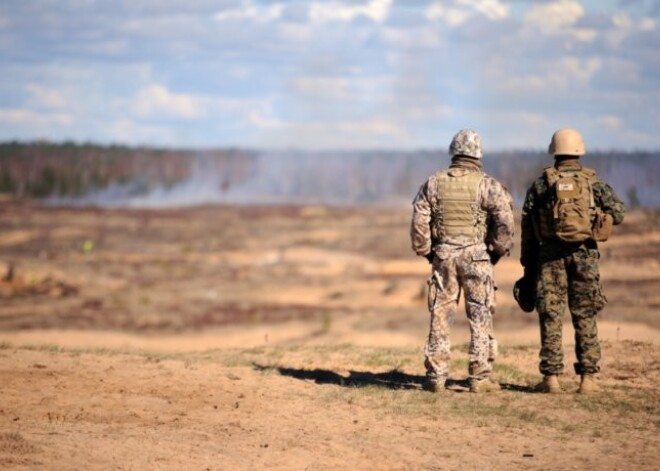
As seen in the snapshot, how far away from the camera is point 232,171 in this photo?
386 feet

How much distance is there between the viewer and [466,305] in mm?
11305

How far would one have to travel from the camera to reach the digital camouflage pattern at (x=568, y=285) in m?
11.0

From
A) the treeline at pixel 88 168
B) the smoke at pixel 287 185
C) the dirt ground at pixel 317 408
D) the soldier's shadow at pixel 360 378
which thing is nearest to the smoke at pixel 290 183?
the smoke at pixel 287 185

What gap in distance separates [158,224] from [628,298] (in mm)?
53799

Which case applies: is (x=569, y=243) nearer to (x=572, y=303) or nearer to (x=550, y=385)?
(x=572, y=303)

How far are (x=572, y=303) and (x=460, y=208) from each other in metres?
1.43

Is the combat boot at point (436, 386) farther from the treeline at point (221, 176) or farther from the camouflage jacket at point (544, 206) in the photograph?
the treeline at point (221, 176)

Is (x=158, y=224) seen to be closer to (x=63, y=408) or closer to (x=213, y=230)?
(x=213, y=230)

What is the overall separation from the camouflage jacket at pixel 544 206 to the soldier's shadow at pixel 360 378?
5.37 ft

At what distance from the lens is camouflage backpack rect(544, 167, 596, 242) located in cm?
1085

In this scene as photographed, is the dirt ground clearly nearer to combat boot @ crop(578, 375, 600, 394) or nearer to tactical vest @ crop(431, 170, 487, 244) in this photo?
combat boot @ crop(578, 375, 600, 394)

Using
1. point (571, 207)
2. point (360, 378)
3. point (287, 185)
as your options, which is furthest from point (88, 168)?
point (571, 207)

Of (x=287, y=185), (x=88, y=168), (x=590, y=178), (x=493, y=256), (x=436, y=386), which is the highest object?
(x=88, y=168)

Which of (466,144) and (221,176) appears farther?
(221,176)
